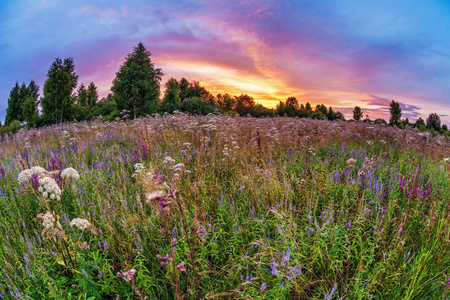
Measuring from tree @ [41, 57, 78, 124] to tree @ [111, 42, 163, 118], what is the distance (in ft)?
22.6

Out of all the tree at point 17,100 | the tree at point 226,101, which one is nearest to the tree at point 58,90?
the tree at point 17,100

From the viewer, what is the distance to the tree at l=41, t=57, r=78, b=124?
111ft

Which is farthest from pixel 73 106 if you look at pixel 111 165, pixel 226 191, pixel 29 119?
pixel 226 191

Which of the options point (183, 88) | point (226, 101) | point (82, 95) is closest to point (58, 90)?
point (82, 95)

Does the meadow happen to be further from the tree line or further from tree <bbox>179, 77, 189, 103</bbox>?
tree <bbox>179, 77, 189, 103</bbox>

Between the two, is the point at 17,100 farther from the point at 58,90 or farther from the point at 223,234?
the point at 223,234

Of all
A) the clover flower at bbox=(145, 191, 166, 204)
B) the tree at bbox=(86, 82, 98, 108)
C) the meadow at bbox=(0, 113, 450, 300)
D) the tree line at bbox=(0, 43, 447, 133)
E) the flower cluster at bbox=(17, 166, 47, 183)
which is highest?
the tree at bbox=(86, 82, 98, 108)

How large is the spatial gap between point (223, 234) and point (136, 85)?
135 feet

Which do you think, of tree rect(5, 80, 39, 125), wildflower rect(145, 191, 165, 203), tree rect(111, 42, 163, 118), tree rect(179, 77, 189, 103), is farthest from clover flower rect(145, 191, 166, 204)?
tree rect(179, 77, 189, 103)

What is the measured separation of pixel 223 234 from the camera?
2.65 meters

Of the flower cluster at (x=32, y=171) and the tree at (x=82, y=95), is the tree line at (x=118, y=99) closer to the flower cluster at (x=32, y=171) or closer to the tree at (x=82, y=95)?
the tree at (x=82, y=95)

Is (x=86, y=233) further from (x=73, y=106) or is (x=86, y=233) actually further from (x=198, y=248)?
(x=73, y=106)

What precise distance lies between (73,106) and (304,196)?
4216cm

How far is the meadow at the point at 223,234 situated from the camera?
6.36 feet
